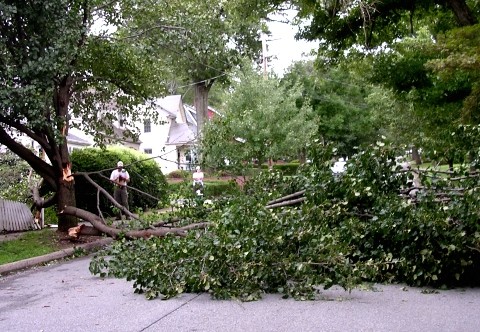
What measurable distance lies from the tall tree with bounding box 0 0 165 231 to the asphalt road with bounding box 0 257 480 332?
4.92m

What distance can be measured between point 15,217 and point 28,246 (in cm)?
348

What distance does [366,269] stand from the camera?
6.47 meters

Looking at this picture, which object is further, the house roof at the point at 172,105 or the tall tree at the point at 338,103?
the house roof at the point at 172,105

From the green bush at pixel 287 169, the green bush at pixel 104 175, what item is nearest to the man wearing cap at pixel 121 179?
the green bush at pixel 104 175

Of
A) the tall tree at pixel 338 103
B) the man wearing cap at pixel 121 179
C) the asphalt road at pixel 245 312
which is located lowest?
the asphalt road at pixel 245 312

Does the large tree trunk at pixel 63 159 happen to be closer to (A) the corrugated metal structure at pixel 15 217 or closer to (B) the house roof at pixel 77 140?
(A) the corrugated metal structure at pixel 15 217

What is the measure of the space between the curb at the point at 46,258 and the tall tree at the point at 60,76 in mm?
1372

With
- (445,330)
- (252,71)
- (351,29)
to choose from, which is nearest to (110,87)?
(351,29)

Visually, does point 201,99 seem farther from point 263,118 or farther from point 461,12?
point 461,12

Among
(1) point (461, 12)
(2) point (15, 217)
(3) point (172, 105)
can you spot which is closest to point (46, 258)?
(2) point (15, 217)

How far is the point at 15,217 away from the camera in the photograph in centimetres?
1520

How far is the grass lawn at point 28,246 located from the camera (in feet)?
36.0

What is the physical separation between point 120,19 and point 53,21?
283 centimetres

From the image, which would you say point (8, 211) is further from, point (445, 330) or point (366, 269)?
point (445, 330)
